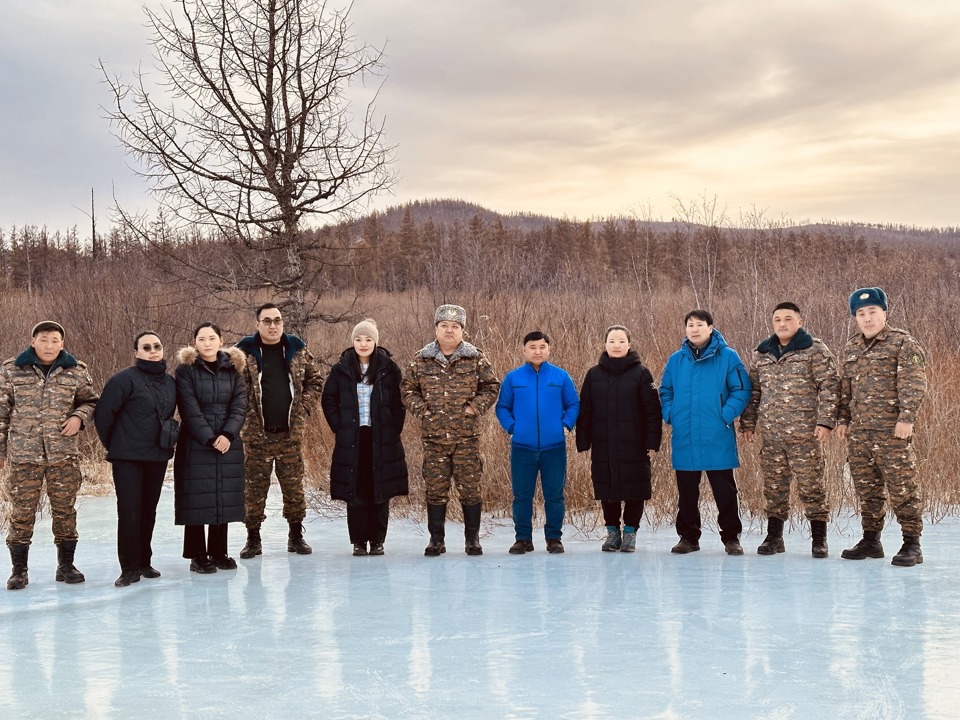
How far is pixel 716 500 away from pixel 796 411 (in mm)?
1006

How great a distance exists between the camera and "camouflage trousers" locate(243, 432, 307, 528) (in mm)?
8078

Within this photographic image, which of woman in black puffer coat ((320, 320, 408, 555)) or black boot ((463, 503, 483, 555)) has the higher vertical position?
woman in black puffer coat ((320, 320, 408, 555))

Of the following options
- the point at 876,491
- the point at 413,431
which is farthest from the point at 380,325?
the point at 876,491

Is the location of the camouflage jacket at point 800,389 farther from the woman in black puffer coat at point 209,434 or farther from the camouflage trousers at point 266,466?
the woman in black puffer coat at point 209,434

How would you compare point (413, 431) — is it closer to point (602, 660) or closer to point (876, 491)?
point (876, 491)

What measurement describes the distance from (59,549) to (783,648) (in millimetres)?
5294

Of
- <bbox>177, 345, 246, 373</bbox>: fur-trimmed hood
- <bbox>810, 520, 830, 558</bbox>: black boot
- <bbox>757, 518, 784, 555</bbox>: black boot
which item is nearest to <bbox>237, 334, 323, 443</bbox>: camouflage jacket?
<bbox>177, 345, 246, 373</bbox>: fur-trimmed hood

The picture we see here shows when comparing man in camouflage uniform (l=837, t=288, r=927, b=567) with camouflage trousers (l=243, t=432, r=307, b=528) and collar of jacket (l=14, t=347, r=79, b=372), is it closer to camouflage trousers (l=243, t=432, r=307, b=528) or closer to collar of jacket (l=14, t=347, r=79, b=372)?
camouflage trousers (l=243, t=432, r=307, b=528)

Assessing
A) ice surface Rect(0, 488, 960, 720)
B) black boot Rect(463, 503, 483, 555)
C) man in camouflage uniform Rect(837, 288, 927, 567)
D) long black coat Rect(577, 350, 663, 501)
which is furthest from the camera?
black boot Rect(463, 503, 483, 555)

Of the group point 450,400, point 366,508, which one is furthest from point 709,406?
point 366,508

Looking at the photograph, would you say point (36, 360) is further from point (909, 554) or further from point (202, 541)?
point (909, 554)

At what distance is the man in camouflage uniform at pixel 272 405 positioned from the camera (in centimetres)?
799

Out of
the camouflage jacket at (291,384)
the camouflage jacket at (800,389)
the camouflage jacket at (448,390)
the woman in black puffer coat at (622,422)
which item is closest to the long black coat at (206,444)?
the camouflage jacket at (291,384)

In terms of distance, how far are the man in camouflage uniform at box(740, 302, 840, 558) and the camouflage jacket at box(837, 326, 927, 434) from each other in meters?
0.16
